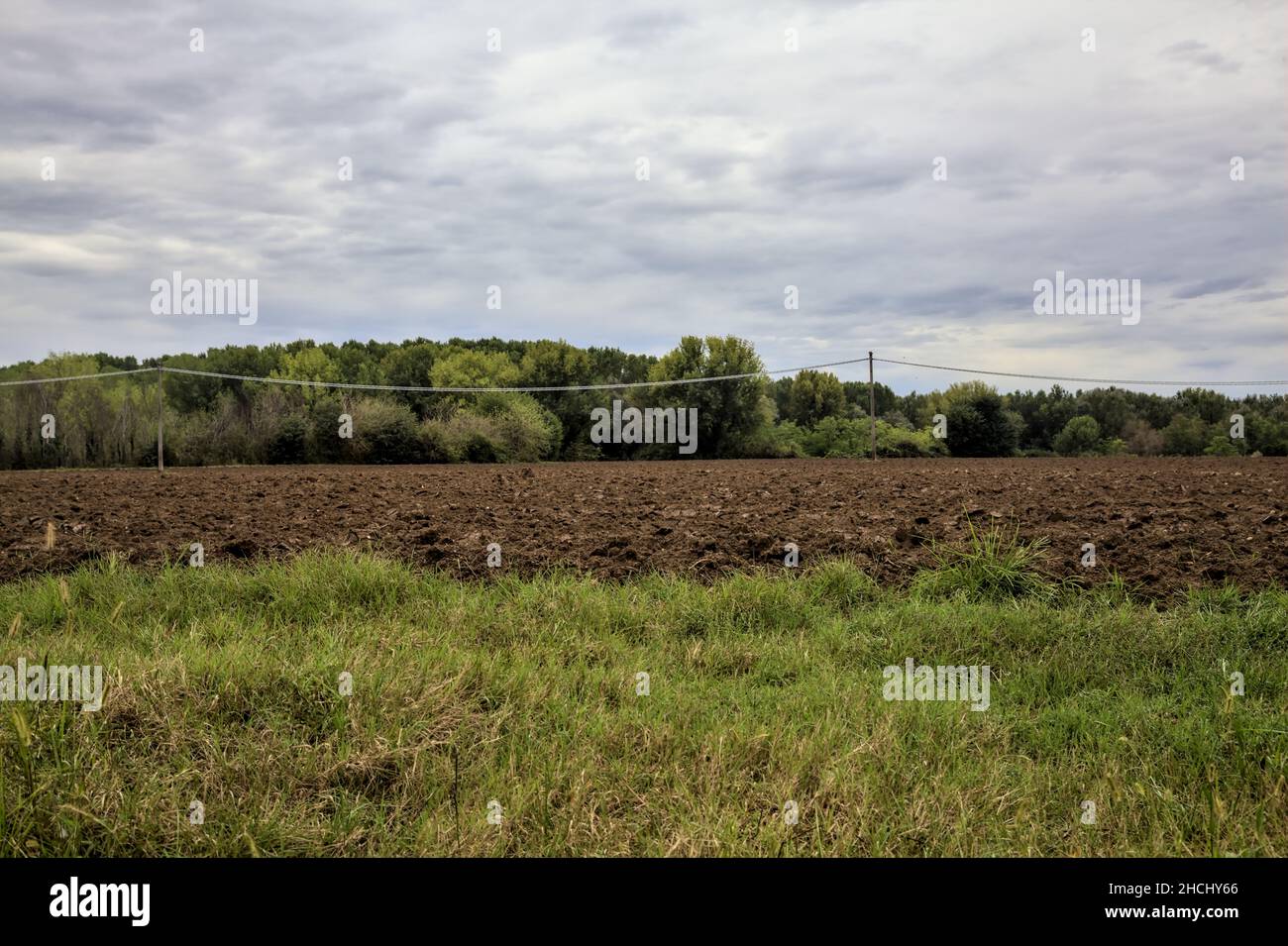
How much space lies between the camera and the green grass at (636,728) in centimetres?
315

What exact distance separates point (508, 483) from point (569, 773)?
11.3 metres

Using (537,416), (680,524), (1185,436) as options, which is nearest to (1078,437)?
(1185,436)

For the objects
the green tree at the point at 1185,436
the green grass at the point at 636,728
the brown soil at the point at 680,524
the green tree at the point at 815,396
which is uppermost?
the green tree at the point at 815,396

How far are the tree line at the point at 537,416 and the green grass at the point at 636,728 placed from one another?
2365 centimetres

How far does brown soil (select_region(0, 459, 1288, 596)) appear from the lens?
23.5ft

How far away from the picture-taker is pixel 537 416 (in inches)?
1275

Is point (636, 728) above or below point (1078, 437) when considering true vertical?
below

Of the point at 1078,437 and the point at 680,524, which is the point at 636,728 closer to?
the point at 680,524

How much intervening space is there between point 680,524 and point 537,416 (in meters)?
24.1

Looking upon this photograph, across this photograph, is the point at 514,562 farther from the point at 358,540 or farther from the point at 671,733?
the point at 671,733

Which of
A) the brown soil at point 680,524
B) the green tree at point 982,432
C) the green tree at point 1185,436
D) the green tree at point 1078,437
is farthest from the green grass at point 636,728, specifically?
the green tree at point 1078,437

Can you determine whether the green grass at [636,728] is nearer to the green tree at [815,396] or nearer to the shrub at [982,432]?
the shrub at [982,432]

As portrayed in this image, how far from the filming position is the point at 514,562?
7125 millimetres
